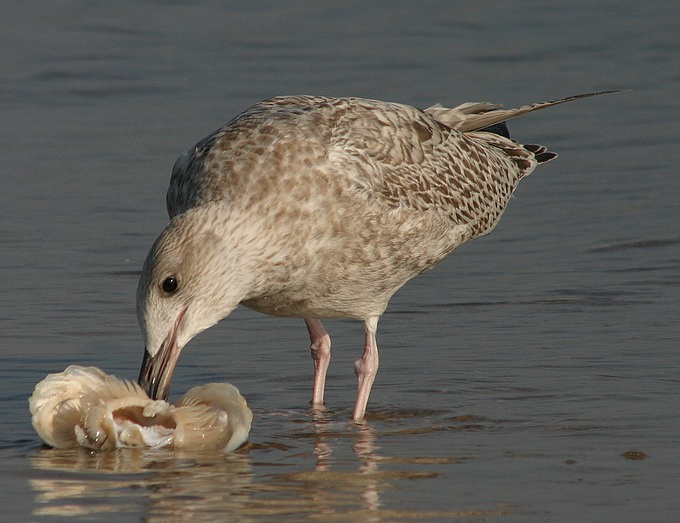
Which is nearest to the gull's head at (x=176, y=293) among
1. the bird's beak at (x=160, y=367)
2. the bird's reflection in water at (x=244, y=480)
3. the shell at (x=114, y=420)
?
the bird's beak at (x=160, y=367)

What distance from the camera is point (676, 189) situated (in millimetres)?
12141

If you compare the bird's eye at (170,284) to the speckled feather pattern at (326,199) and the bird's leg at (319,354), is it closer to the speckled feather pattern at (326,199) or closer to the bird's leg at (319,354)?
the speckled feather pattern at (326,199)

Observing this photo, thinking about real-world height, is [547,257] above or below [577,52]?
below

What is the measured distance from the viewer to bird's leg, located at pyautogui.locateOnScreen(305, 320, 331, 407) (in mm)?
8227

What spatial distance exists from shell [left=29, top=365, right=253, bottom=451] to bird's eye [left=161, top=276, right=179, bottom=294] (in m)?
0.45

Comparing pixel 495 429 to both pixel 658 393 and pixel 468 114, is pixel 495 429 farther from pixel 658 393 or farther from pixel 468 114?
pixel 468 114

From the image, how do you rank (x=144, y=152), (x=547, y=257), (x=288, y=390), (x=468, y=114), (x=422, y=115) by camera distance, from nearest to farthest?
(x=288, y=390) → (x=422, y=115) → (x=468, y=114) → (x=547, y=257) → (x=144, y=152)

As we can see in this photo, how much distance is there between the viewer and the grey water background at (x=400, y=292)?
636 cm

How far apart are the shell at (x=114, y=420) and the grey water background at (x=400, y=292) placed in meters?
0.09

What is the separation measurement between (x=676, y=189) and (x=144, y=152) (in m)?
4.33

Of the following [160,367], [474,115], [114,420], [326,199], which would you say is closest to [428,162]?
[474,115]

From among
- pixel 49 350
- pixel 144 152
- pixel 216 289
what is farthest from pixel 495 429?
pixel 144 152

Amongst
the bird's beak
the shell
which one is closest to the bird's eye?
the bird's beak

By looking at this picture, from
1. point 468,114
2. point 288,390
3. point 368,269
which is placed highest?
point 468,114
